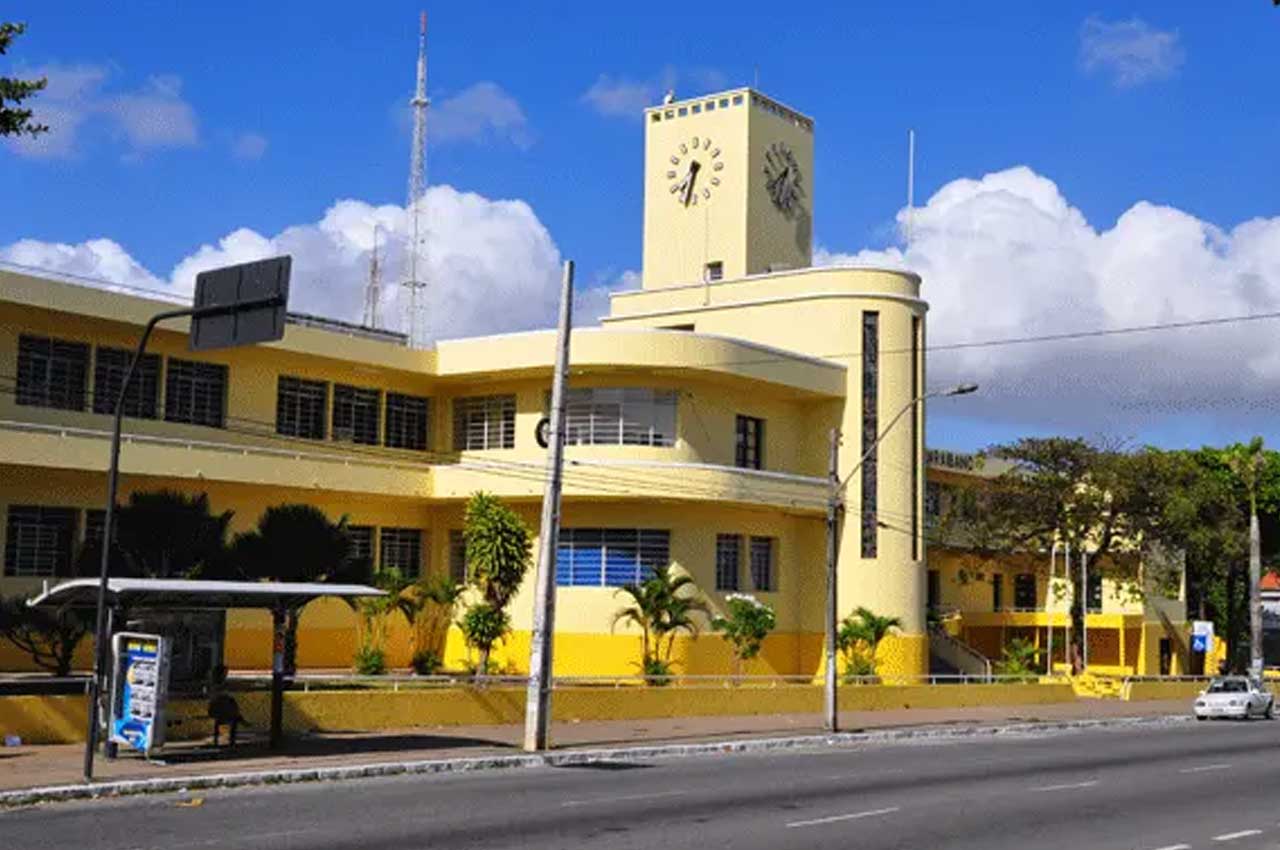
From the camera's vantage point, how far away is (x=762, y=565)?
48781mm

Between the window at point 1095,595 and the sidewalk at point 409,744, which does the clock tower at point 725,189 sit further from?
the window at point 1095,595

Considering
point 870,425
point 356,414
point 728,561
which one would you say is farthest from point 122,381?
point 870,425

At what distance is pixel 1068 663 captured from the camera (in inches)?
2395

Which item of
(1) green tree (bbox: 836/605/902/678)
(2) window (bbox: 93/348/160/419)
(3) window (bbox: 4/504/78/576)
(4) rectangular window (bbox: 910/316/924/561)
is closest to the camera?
(3) window (bbox: 4/504/78/576)

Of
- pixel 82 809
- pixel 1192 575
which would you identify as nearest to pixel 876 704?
pixel 82 809

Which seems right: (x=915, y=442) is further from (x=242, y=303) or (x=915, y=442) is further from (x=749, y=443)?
(x=242, y=303)

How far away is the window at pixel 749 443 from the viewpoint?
47.9 meters

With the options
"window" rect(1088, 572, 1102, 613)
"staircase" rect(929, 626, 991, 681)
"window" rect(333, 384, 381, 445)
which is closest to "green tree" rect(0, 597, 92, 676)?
"window" rect(333, 384, 381, 445)

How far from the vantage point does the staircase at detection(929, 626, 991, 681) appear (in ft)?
186

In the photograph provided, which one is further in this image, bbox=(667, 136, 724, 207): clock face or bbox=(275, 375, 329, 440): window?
bbox=(667, 136, 724, 207): clock face

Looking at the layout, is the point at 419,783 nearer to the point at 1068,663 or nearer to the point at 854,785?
the point at 854,785

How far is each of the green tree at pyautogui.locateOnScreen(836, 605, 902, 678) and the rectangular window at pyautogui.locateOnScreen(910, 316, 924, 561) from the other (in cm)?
339

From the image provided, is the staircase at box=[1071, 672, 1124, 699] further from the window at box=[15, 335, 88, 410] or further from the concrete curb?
the window at box=[15, 335, 88, 410]

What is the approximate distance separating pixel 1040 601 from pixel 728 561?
28.2 m
